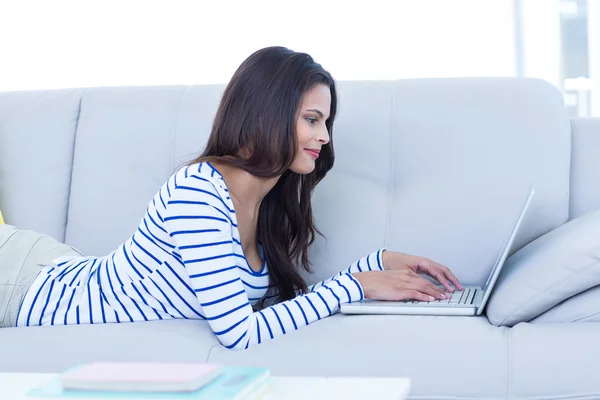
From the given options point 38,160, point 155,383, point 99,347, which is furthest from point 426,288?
point 38,160

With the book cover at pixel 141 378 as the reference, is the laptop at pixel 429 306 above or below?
below

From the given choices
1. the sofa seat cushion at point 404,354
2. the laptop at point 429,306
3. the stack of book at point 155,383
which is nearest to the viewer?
the stack of book at point 155,383

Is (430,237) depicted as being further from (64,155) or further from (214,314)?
(64,155)

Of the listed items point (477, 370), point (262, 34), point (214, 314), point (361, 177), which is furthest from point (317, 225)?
→ point (262, 34)

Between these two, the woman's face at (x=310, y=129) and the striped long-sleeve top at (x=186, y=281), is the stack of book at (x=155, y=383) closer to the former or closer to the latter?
the striped long-sleeve top at (x=186, y=281)

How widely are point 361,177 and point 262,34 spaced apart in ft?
5.10

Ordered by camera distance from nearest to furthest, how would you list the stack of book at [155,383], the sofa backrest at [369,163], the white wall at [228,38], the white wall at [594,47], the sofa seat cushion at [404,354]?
the stack of book at [155,383], the sofa seat cushion at [404,354], the sofa backrest at [369,163], the white wall at [594,47], the white wall at [228,38]

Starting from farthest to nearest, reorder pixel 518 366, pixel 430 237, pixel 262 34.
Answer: pixel 262 34, pixel 430 237, pixel 518 366

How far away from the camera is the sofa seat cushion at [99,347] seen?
1.48 metres

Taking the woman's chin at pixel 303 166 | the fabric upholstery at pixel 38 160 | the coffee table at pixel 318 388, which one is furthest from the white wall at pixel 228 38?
the coffee table at pixel 318 388

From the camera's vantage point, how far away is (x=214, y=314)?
148 centimetres

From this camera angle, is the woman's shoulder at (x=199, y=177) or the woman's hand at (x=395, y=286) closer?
the woman's shoulder at (x=199, y=177)

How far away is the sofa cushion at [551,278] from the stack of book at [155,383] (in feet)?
2.50

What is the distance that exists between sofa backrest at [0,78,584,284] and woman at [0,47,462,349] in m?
0.15
